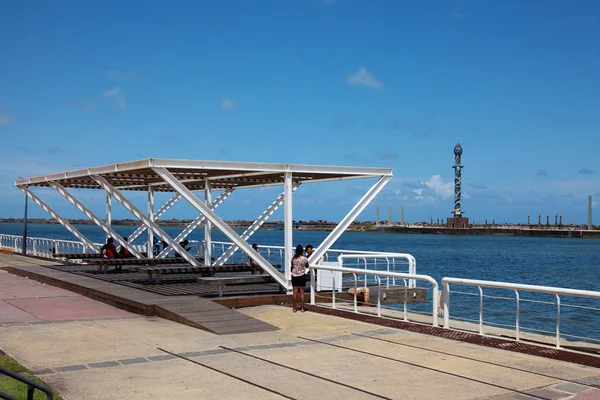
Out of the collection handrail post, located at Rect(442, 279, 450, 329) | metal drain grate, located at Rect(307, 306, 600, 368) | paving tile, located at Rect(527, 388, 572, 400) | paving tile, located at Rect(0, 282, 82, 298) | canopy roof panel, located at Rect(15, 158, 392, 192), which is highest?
canopy roof panel, located at Rect(15, 158, 392, 192)

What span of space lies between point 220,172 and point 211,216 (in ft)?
8.82

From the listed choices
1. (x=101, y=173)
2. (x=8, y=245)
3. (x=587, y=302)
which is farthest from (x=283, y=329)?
(x=8, y=245)

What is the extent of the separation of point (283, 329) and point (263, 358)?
2.66 meters

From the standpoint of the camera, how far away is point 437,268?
56.6 meters

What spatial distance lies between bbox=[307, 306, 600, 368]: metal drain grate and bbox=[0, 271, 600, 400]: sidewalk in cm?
25

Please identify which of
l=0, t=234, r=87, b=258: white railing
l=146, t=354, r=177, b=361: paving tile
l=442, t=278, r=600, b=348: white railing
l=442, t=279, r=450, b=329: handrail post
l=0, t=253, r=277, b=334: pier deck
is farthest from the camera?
l=0, t=234, r=87, b=258: white railing

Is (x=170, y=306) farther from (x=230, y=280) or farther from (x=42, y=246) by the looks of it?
(x=42, y=246)

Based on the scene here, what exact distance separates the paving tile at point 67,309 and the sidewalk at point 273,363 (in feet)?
1.31

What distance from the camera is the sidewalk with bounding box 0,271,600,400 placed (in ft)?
25.3

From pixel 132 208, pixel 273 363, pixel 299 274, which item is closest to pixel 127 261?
pixel 132 208

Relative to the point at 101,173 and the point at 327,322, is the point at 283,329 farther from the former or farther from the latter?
the point at 101,173

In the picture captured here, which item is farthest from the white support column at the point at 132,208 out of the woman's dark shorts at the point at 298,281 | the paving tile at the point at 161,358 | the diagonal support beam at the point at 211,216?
the paving tile at the point at 161,358

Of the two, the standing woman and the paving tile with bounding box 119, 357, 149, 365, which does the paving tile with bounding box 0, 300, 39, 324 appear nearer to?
the paving tile with bounding box 119, 357, 149, 365

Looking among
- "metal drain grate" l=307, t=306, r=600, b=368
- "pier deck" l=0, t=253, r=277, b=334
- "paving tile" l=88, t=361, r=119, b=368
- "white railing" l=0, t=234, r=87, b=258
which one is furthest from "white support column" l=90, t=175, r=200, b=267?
"paving tile" l=88, t=361, r=119, b=368
